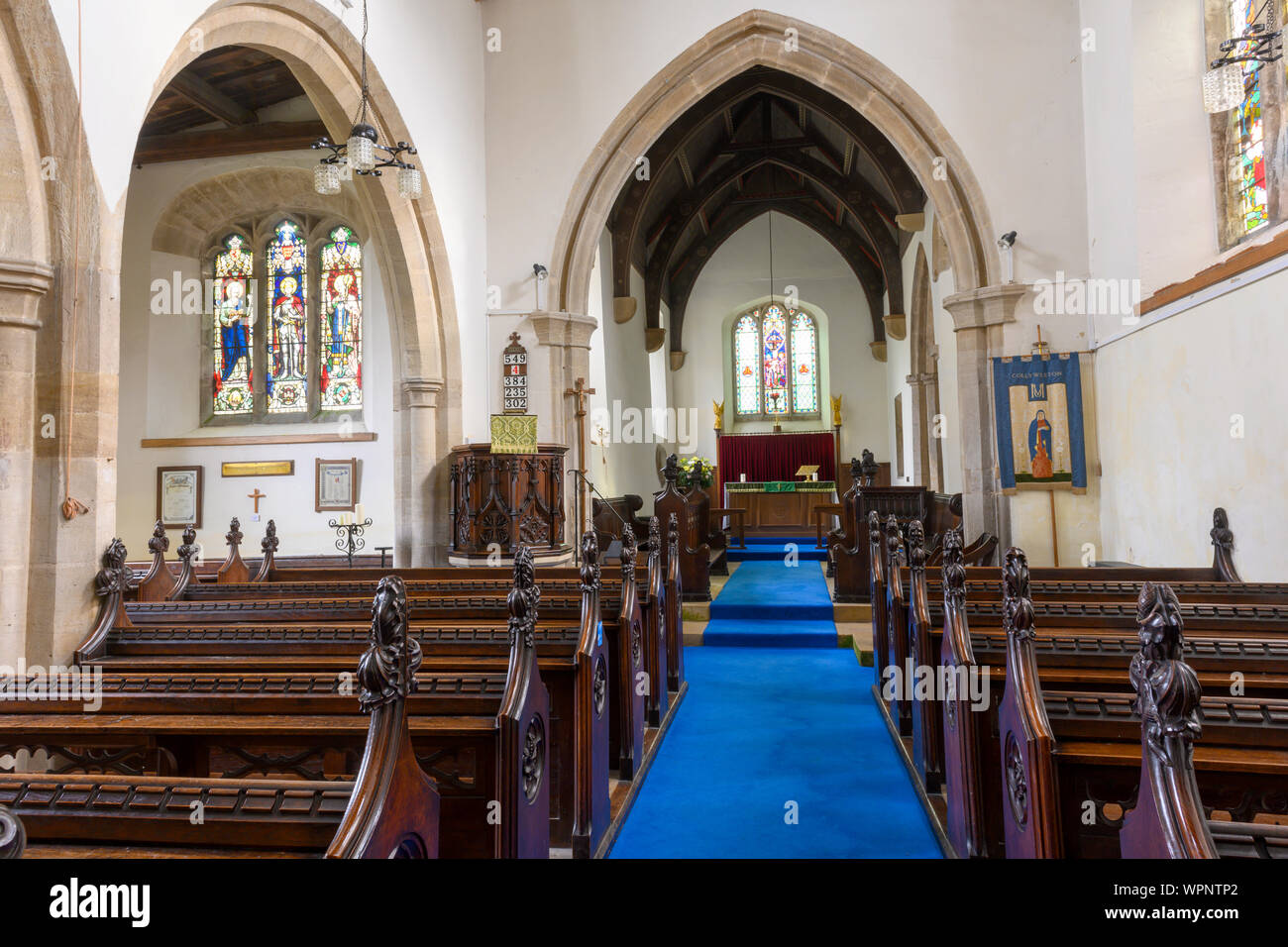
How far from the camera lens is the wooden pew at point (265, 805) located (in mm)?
1264

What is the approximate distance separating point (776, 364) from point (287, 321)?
378 inches

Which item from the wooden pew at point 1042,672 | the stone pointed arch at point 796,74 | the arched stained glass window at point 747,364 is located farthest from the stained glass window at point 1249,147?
the arched stained glass window at point 747,364

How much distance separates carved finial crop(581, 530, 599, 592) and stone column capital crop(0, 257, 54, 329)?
2.33 metres

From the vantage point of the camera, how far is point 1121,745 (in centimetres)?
174

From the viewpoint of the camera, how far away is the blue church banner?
21.9 ft

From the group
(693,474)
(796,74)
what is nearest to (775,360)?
(693,474)

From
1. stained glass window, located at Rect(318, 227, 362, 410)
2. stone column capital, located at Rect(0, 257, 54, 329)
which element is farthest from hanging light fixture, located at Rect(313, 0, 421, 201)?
stained glass window, located at Rect(318, 227, 362, 410)

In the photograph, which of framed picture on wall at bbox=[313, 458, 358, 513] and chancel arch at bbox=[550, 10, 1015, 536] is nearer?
chancel arch at bbox=[550, 10, 1015, 536]

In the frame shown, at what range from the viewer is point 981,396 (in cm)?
707

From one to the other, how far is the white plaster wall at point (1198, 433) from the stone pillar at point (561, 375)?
4.48 meters

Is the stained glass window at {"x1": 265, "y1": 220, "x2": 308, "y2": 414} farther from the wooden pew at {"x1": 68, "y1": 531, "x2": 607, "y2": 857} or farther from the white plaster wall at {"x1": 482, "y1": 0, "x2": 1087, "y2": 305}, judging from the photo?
the wooden pew at {"x1": 68, "y1": 531, "x2": 607, "y2": 857}

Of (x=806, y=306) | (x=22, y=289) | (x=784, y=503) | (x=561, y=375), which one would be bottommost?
(x=784, y=503)

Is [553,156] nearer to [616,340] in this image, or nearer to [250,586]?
[616,340]

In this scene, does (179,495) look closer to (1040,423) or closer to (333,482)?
(333,482)
